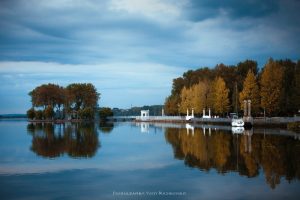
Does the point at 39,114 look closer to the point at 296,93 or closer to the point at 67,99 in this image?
the point at 67,99

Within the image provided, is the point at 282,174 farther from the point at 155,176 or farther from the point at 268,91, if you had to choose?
the point at 268,91

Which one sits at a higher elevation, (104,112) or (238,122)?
→ (104,112)

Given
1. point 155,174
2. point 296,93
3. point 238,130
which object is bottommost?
point 155,174

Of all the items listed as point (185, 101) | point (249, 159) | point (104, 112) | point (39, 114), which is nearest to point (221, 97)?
point (185, 101)

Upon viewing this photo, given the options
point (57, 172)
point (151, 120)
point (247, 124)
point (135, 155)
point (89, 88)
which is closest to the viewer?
point (57, 172)

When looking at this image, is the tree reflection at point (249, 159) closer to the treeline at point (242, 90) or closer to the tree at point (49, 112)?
the treeline at point (242, 90)

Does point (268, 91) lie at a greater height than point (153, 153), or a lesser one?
greater

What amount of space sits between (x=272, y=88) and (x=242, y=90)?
12868 mm

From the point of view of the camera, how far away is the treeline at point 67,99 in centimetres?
12600

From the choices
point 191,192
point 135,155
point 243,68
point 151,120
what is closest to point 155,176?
point 191,192

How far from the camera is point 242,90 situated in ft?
239

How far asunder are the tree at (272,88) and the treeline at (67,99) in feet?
244

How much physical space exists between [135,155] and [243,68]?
214 feet

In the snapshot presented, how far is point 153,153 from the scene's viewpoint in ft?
95.2
